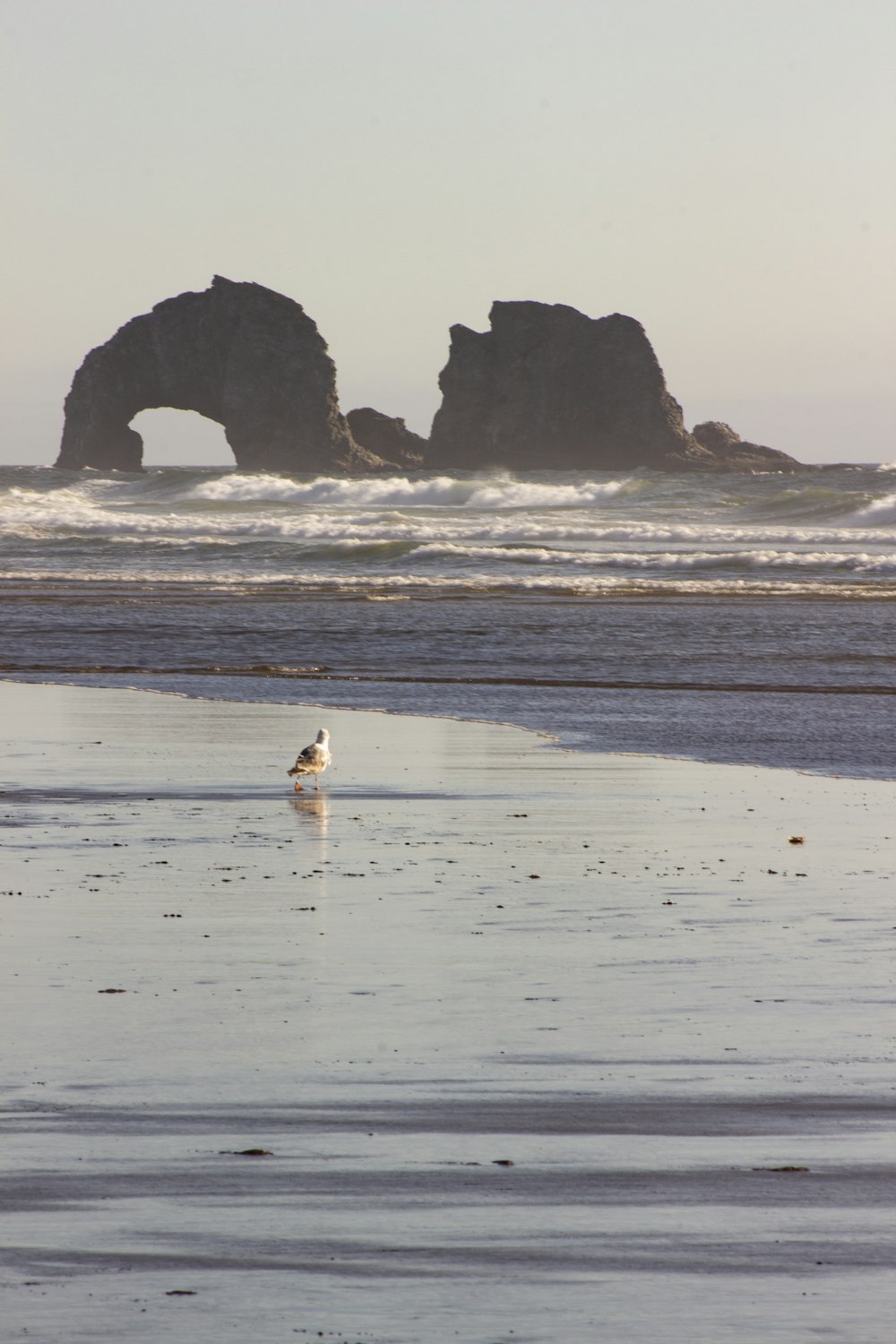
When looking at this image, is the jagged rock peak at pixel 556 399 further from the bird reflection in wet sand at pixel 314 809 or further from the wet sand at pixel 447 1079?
the wet sand at pixel 447 1079

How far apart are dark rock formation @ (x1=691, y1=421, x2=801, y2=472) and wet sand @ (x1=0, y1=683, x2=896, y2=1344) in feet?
409

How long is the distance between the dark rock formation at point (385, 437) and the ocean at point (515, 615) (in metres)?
74.9

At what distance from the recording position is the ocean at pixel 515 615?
53.6 ft

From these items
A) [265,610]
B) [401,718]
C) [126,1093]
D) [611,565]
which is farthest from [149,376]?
[126,1093]

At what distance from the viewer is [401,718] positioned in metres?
15.5

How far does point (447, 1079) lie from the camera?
4.76 metres

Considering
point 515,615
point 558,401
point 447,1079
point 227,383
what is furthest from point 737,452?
point 447,1079

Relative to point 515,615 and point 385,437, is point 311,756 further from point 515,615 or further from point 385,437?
point 385,437

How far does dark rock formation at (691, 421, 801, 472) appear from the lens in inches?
5187

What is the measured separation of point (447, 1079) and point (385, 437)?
5529 inches

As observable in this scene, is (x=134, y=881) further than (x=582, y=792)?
No

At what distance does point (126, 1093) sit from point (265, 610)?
81.4 feet

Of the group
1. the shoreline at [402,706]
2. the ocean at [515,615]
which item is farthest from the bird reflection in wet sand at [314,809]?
the shoreline at [402,706]

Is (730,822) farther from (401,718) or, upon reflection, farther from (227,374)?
(227,374)
